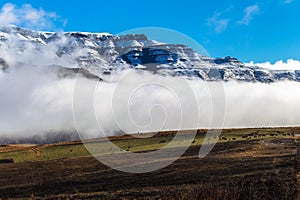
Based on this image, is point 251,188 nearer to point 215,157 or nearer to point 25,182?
point 215,157

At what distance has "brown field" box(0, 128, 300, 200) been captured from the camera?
34.0m

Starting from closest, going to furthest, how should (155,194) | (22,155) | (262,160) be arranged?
(155,194)
(262,160)
(22,155)

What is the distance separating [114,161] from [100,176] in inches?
627

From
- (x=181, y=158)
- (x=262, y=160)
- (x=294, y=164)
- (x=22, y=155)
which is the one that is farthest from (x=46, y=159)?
(x=294, y=164)

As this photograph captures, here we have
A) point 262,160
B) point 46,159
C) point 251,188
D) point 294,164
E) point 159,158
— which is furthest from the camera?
point 46,159

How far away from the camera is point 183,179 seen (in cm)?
4972

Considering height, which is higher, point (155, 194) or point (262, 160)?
point (262, 160)

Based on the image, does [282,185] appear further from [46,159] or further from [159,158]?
[46,159]

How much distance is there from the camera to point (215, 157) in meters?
67.1

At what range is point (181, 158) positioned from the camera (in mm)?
69625

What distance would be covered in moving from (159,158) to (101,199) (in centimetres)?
3321

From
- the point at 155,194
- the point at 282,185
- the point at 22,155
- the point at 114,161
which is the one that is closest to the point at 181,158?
the point at 114,161

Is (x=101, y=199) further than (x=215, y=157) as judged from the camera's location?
No

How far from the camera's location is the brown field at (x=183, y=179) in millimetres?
34041
